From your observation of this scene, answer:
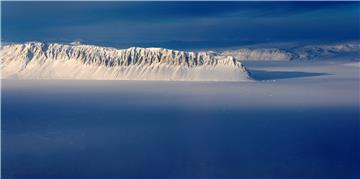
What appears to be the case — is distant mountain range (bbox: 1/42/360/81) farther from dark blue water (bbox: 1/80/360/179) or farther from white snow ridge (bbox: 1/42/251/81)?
dark blue water (bbox: 1/80/360/179)

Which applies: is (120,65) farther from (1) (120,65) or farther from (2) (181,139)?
(2) (181,139)

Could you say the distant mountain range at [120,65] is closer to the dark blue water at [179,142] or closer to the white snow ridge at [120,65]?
the white snow ridge at [120,65]

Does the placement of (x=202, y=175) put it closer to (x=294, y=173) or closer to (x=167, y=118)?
(x=294, y=173)

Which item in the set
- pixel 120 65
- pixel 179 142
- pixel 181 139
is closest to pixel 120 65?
pixel 120 65

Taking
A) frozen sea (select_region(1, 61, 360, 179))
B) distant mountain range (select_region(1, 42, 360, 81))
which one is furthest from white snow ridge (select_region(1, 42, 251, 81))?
frozen sea (select_region(1, 61, 360, 179))

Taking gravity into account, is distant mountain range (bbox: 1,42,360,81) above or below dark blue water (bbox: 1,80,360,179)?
above
